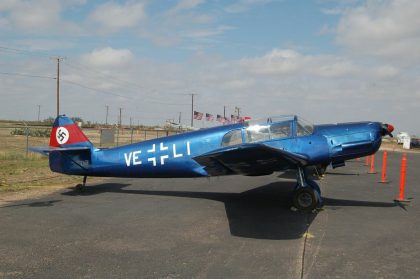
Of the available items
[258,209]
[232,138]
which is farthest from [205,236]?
[232,138]

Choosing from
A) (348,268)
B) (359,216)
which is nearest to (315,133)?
(359,216)

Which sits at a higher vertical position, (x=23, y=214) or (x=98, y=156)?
(x=98, y=156)

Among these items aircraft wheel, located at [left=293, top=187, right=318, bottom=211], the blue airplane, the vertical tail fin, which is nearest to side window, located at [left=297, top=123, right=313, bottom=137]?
the blue airplane

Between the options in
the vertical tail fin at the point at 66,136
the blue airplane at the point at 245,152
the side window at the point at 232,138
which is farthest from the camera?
the vertical tail fin at the point at 66,136

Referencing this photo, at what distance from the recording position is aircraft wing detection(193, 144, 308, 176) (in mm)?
7816

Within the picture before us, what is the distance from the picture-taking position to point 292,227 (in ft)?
24.9

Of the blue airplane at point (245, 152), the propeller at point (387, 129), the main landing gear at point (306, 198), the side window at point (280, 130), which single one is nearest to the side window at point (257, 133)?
the blue airplane at point (245, 152)

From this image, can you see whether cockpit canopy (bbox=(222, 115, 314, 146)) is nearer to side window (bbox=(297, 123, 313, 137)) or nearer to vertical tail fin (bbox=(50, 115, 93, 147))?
side window (bbox=(297, 123, 313, 137))

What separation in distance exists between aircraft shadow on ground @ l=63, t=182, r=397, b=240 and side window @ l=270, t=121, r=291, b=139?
1.71 m

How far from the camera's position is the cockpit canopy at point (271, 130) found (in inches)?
384

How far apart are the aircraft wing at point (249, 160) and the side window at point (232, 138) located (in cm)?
78

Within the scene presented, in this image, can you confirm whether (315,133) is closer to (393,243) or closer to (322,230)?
(322,230)

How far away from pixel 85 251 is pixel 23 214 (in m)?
3.24

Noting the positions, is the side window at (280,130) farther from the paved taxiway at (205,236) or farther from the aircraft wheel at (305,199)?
the paved taxiway at (205,236)
